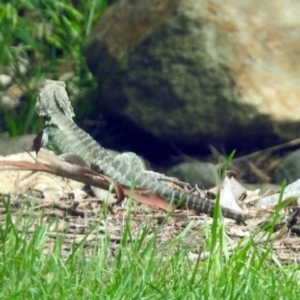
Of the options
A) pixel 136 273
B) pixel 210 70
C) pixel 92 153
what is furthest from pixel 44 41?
pixel 136 273

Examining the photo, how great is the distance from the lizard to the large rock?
78cm

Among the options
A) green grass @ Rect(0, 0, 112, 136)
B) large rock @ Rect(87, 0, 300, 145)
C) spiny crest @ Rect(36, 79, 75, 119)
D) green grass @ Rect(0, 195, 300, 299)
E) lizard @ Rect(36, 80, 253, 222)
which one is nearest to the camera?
green grass @ Rect(0, 195, 300, 299)

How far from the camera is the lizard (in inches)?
211

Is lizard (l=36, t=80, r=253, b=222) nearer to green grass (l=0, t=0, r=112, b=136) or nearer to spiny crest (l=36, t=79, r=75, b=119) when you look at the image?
spiny crest (l=36, t=79, r=75, b=119)

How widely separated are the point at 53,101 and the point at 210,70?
136cm

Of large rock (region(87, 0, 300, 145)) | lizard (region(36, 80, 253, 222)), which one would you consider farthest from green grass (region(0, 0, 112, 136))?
lizard (region(36, 80, 253, 222))

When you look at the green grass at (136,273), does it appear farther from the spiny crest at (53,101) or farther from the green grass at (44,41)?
the green grass at (44,41)

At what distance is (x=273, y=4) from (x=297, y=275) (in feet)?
14.9

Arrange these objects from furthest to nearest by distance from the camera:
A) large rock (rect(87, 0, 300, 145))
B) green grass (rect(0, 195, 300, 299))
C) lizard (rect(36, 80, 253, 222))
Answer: large rock (rect(87, 0, 300, 145)) → lizard (rect(36, 80, 253, 222)) → green grass (rect(0, 195, 300, 299))

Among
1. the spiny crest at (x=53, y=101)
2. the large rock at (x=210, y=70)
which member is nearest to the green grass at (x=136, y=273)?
the spiny crest at (x=53, y=101)

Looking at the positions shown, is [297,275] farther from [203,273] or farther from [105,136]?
[105,136]

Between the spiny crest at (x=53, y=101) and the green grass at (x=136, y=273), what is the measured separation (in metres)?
3.27

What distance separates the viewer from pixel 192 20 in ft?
24.8

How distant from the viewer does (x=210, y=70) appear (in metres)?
7.47
